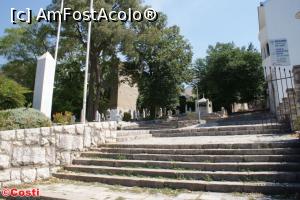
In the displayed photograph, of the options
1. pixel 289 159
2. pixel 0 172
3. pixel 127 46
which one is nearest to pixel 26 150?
pixel 0 172

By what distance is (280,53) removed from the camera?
10.7 metres

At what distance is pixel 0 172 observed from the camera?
695cm

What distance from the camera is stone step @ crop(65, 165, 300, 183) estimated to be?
6.02 metres

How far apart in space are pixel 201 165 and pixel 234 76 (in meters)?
27.8

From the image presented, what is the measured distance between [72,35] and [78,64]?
23.8 feet

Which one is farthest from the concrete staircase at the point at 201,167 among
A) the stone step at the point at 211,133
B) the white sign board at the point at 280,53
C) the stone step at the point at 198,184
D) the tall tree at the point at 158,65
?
the tall tree at the point at 158,65

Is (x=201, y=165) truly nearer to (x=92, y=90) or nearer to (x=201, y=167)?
(x=201, y=167)

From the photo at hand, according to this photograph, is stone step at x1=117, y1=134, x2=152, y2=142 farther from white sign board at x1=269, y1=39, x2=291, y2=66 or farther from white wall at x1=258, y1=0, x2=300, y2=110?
white wall at x1=258, y1=0, x2=300, y2=110

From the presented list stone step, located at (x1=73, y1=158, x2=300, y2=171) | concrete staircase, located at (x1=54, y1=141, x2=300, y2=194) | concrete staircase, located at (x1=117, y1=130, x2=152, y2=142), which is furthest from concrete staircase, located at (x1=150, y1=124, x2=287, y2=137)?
stone step, located at (x1=73, y1=158, x2=300, y2=171)

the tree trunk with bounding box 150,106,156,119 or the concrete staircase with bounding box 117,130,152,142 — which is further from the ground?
the tree trunk with bounding box 150,106,156,119

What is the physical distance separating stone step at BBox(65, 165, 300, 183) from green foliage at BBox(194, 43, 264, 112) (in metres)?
27.5

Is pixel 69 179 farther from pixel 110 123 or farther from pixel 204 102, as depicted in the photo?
pixel 204 102

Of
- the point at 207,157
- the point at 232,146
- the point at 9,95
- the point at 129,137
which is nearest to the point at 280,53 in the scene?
the point at 232,146

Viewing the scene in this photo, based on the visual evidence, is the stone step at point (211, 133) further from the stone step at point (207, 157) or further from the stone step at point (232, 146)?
the stone step at point (207, 157)
